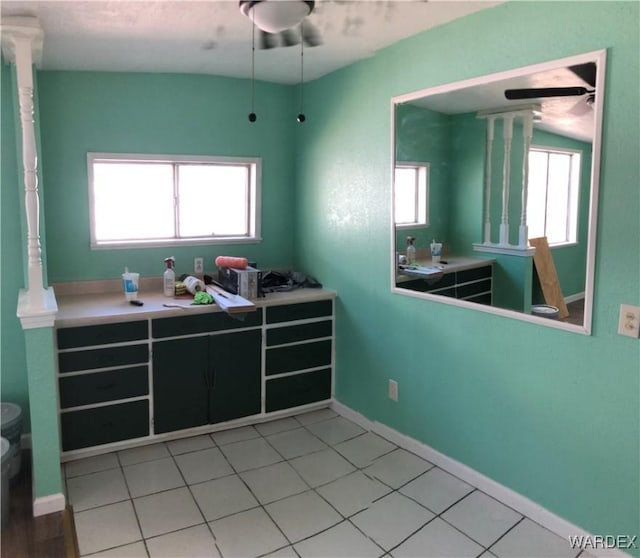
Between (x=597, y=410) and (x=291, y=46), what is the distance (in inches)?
95.8

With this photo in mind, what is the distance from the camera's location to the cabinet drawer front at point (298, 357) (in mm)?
3516

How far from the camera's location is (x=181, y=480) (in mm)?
2844

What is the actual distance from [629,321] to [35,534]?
8.87 feet

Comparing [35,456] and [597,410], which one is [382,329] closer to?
[597,410]

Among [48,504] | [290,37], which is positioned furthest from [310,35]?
[48,504]

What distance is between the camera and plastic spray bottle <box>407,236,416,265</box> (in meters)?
3.06

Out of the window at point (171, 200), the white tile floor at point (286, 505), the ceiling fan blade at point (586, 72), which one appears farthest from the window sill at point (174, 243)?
the ceiling fan blade at point (586, 72)

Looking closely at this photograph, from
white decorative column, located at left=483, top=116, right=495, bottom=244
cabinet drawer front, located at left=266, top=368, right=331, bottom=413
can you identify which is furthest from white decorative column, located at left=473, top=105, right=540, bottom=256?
cabinet drawer front, located at left=266, top=368, right=331, bottom=413

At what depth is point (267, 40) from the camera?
288 cm

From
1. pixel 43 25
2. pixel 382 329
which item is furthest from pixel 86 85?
pixel 382 329

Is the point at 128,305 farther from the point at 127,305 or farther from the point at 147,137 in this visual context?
the point at 147,137

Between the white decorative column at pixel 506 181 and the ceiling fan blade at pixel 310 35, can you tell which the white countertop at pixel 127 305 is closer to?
the white decorative column at pixel 506 181

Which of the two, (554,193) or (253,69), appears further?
(253,69)

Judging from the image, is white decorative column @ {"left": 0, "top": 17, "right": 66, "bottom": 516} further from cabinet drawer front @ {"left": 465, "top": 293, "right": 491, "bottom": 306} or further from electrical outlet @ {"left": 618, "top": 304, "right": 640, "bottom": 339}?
electrical outlet @ {"left": 618, "top": 304, "right": 640, "bottom": 339}
